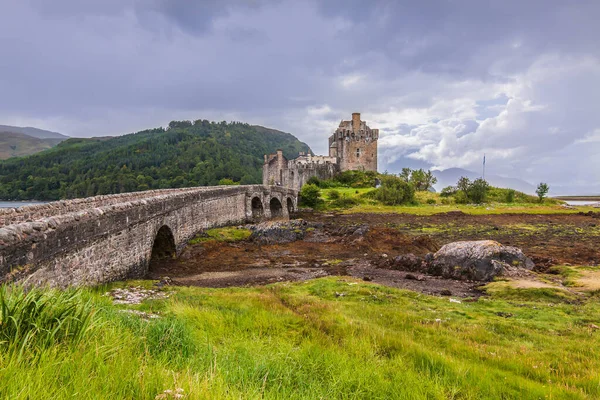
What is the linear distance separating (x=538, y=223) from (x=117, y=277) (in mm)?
48174

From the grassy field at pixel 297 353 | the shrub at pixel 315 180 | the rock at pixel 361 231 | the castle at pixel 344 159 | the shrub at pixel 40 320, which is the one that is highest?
the castle at pixel 344 159

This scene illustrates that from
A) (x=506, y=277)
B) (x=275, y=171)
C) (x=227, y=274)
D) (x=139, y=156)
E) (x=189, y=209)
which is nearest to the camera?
(x=506, y=277)

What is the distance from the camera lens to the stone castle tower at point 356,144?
87062 mm

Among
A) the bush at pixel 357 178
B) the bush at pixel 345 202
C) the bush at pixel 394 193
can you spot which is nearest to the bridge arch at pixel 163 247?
the bush at pixel 345 202

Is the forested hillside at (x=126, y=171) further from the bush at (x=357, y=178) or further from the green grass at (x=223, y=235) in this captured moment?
the green grass at (x=223, y=235)

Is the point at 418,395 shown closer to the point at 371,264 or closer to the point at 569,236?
the point at 371,264

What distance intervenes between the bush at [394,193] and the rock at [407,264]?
44070 millimetres

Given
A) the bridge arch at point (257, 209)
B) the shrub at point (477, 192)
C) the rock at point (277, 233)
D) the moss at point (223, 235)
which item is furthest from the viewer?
the shrub at point (477, 192)

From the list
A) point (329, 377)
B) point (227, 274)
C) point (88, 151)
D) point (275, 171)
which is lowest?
point (227, 274)

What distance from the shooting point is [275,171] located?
3401 inches

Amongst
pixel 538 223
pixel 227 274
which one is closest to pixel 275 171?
pixel 538 223

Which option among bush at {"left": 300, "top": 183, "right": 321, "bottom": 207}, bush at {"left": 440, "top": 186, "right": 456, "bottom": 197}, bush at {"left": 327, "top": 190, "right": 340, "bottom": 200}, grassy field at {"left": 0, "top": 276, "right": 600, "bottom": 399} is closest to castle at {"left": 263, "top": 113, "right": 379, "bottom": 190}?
bush at {"left": 327, "top": 190, "right": 340, "bottom": 200}

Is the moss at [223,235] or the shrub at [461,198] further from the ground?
the shrub at [461,198]

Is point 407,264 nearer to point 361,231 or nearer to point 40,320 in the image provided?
point 361,231
